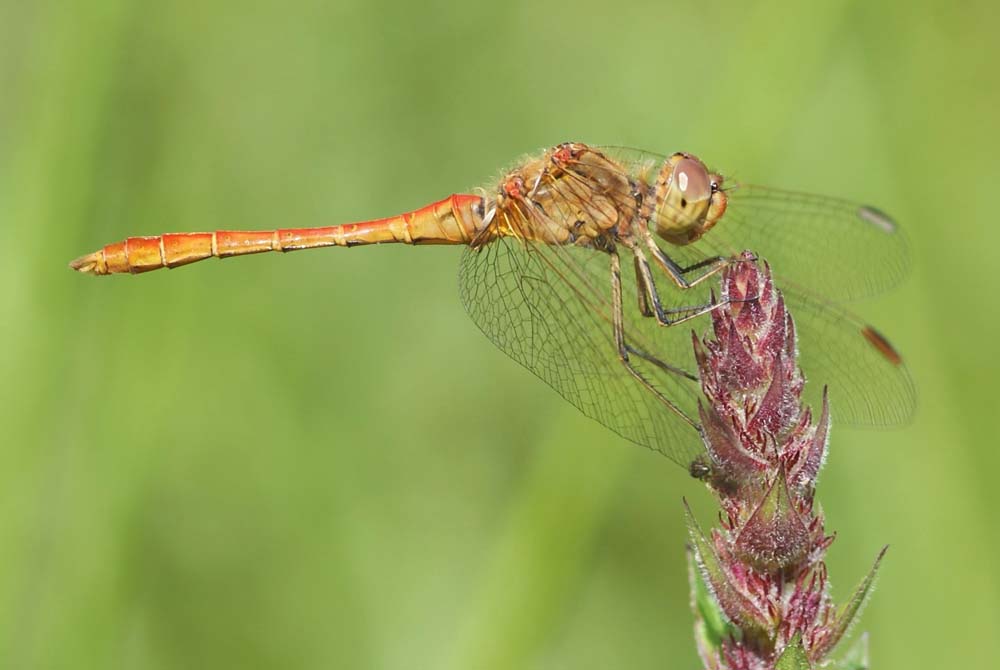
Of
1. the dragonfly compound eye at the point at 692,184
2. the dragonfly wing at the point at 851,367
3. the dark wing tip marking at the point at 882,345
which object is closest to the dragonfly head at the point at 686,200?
the dragonfly compound eye at the point at 692,184

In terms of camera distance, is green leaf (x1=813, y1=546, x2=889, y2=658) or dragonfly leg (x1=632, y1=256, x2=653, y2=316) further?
dragonfly leg (x1=632, y1=256, x2=653, y2=316)

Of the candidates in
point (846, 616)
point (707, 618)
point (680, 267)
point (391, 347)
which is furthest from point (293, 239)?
point (846, 616)

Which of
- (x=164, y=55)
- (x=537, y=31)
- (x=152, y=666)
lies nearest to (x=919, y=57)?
(x=537, y=31)

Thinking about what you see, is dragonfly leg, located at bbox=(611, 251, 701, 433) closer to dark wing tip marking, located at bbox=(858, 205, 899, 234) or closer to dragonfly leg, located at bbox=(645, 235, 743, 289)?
dragonfly leg, located at bbox=(645, 235, 743, 289)

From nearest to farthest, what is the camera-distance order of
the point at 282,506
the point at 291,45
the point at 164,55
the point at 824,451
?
the point at 824,451
the point at 282,506
the point at 164,55
the point at 291,45

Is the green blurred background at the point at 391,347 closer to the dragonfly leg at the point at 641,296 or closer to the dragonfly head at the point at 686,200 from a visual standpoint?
the dragonfly leg at the point at 641,296

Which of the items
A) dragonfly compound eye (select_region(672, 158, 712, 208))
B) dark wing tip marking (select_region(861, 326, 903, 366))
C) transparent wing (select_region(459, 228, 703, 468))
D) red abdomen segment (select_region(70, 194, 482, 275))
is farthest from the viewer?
red abdomen segment (select_region(70, 194, 482, 275))

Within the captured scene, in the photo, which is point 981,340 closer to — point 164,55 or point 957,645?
point 957,645

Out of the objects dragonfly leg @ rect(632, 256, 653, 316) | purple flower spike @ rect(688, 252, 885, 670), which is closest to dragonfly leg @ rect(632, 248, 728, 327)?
dragonfly leg @ rect(632, 256, 653, 316)
